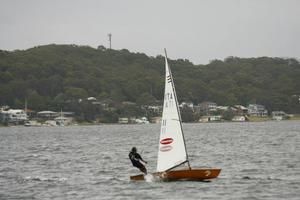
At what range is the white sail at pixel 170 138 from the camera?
36906 millimetres

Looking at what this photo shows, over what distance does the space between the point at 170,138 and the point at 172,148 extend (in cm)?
49

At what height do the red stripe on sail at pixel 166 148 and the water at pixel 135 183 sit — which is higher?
the red stripe on sail at pixel 166 148

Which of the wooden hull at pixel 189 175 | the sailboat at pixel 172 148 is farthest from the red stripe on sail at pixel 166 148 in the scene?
the wooden hull at pixel 189 175

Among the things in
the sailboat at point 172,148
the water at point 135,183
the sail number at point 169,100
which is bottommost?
the water at point 135,183

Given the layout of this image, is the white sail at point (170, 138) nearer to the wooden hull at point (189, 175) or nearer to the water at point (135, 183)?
the wooden hull at point (189, 175)

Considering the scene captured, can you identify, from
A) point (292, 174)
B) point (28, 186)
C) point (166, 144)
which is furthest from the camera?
point (292, 174)

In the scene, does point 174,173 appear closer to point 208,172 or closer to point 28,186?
point 208,172

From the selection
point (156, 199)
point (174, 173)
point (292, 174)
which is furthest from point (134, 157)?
point (292, 174)

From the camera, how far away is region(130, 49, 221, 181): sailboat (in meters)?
36.9

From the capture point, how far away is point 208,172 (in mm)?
37750

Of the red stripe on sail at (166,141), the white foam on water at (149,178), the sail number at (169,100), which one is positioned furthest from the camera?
the white foam on water at (149,178)

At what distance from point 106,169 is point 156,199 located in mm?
16573

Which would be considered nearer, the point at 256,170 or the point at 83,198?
the point at 83,198

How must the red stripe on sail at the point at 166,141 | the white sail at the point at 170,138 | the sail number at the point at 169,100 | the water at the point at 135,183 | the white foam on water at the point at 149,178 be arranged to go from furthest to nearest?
the white foam on water at the point at 149,178 → the red stripe on sail at the point at 166,141 → the white sail at the point at 170,138 → the sail number at the point at 169,100 → the water at the point at 135,183
